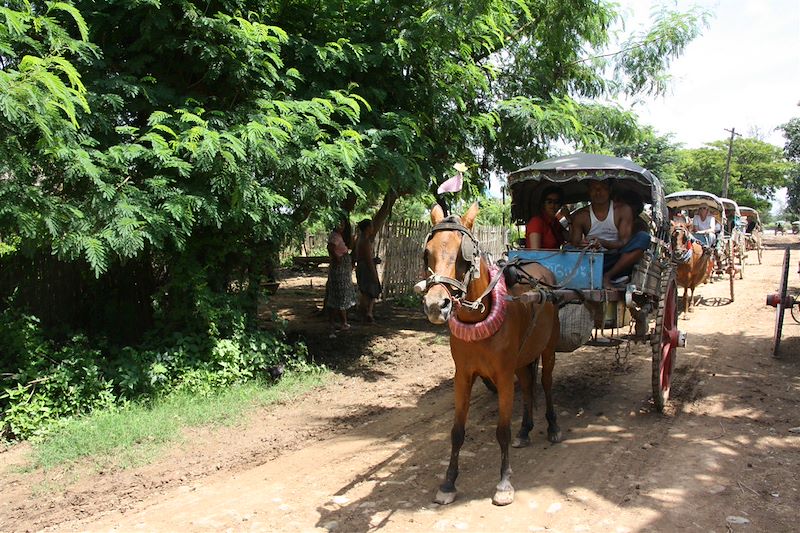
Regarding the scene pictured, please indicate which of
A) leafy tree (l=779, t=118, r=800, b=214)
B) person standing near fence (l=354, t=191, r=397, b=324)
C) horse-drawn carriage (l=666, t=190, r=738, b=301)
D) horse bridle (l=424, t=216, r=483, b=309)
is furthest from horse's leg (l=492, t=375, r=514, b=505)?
leafy tree (l=779, t=118, r=800, b=214)

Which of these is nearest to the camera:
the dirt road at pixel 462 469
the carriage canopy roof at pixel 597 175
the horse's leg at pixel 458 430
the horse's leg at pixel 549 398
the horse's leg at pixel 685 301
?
the dirt road at pixel 462 469

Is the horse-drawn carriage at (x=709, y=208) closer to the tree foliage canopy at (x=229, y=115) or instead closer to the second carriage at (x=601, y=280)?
the tree foliage canopy at (x=229, y=115)

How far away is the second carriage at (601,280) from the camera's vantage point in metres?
5.77

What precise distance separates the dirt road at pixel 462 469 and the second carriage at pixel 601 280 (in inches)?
33.6

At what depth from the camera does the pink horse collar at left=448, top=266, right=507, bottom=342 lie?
431 centimetres

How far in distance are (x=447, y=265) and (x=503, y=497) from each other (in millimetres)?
1852

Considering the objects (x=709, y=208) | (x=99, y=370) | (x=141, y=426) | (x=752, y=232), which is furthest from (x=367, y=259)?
(x=752, y=232)

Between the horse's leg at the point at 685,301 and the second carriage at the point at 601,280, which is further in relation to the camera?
the horse's leg at the point at 685,301

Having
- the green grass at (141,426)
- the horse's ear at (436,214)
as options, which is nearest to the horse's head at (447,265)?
the horse's ear at (436,214)

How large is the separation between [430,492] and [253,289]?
4386 millimetres

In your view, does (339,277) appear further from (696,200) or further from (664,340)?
(696,200)

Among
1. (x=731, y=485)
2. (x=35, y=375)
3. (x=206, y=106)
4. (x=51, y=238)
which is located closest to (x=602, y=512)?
(x=731, y=485)

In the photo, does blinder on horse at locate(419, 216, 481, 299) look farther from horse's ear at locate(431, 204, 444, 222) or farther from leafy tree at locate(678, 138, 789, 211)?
leafy tree at locate(678, 138, 789, 211)

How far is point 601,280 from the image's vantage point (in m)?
5.81
